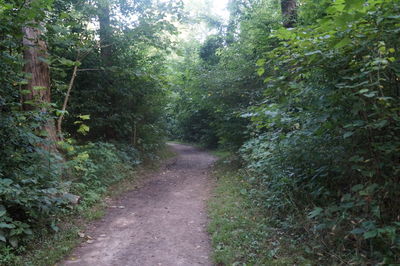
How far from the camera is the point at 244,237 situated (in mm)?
4512

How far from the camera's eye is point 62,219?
5.40 meters

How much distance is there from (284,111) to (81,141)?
8.48 m

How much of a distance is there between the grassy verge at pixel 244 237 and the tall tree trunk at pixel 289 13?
484cm

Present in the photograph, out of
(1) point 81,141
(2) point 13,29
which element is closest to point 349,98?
(2) point 13,29

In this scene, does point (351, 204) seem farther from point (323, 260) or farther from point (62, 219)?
point (62, 219)

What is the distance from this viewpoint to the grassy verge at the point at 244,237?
382 centimetres

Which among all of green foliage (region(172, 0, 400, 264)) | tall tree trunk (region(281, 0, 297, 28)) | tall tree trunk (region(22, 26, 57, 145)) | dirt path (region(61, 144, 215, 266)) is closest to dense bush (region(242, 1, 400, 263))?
green foliage (region(172, 0, 400, 264))

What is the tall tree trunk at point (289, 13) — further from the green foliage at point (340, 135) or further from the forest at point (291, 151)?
the green foliage at point (340, 135)

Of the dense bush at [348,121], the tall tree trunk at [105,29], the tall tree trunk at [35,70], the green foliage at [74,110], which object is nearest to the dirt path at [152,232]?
the green foliage at [74,110]

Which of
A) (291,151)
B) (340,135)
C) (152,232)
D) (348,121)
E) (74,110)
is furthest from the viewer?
(74,110)

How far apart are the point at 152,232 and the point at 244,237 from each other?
5.84 feet

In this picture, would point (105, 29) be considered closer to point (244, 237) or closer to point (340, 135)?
point (244, 237)

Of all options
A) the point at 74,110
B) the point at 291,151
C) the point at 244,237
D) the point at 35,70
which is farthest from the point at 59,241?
the point at 74,110

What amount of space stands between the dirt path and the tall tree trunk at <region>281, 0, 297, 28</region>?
17.6ft
